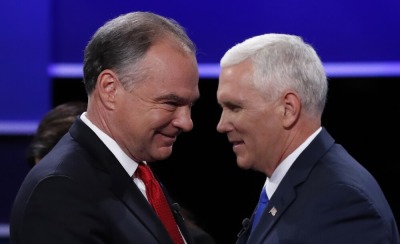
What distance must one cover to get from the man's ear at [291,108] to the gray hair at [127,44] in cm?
36

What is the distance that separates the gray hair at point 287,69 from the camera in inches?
95.8

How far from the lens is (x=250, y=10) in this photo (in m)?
3.72

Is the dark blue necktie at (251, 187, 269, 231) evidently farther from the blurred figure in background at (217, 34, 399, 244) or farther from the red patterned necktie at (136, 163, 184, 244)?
the red patterned necktie at (136, 163, 184, 244)

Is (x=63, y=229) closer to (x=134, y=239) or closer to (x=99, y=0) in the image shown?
(x=134, y=239)

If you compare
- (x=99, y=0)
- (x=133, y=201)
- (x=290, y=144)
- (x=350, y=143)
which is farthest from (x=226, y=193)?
(x=133, y=201)

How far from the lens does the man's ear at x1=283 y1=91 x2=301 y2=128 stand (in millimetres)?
2436

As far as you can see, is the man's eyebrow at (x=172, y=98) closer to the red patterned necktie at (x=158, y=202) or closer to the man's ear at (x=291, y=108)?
the red patterned necktie at (x=158, y=202)

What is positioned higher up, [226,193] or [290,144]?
[290,144]

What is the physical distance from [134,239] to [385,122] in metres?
1.88

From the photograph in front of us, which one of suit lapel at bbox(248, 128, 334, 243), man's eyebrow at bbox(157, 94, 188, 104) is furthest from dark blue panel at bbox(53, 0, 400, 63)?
man's eyebrow at bbox(157, 94, 188, 104)

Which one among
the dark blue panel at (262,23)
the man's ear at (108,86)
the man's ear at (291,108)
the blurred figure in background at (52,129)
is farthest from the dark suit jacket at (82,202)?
the dark blue panel at (262,23)

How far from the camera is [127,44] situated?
2.17 metres

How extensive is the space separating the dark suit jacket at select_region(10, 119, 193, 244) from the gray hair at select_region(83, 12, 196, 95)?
0.17 m

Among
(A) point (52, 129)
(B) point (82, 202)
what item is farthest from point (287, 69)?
(A) point (52, 129)
